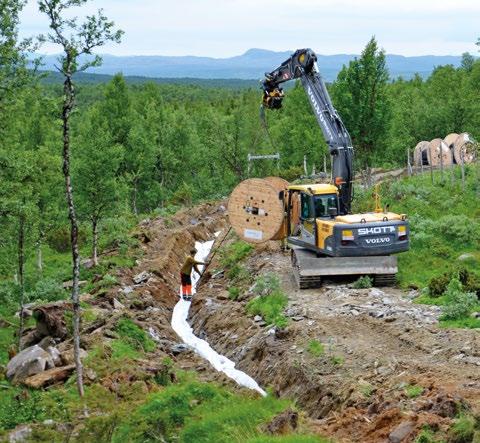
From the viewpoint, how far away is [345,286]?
2203cm

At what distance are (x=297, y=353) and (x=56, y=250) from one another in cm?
2709

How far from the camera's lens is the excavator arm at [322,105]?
23672mm

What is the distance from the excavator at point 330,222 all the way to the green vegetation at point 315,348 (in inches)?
194

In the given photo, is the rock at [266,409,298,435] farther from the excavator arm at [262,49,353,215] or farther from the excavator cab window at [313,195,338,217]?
the excavator arm at [262,49,353,215]

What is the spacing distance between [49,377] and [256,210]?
10214 mm

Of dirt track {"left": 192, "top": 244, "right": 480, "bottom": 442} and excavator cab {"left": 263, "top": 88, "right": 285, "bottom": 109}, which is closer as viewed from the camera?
dirt track {"left": 192, "top": 244, "right": 480, "bottom": 442}

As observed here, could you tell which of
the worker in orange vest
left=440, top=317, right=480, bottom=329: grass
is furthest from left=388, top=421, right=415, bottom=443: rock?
the worker in orange vest

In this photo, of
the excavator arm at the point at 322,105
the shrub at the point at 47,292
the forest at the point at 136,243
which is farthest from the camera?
the shrub at the point at 47,292

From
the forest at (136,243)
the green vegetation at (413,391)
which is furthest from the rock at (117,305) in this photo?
the green vegetation at (413,391)

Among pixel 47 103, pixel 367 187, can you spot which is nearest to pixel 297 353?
pixel 47 103

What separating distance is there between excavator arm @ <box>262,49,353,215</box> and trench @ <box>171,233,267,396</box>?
20.4 ft

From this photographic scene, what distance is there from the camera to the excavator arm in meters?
23.7

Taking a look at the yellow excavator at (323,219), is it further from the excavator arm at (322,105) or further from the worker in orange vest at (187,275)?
the worker in orange vest at (187,275)

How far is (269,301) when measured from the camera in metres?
21.0
